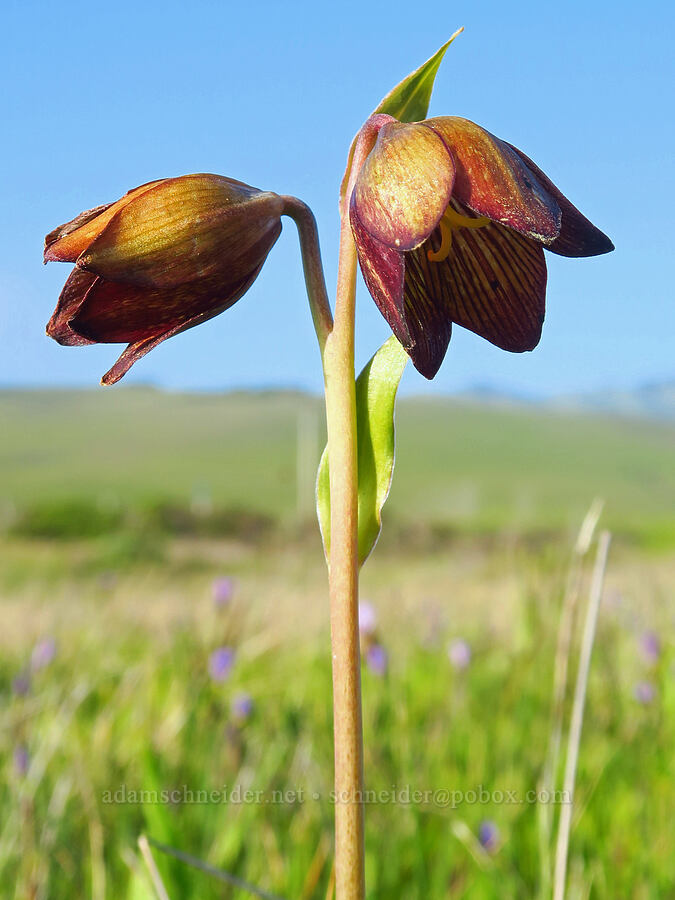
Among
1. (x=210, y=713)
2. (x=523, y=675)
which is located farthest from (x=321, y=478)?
(x=523, y=675)

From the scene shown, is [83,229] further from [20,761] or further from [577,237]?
[20,761]

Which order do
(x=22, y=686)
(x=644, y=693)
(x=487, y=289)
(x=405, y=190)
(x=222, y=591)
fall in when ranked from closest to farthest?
(x=405, y=190)
(x=487, y=289)
(x=22, y=686)
(x=644, y=693)
(x=222, y=591)

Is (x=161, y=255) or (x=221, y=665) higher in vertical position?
(x=161, y=255)

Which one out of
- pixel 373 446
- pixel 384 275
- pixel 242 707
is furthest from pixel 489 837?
pixel 384 275

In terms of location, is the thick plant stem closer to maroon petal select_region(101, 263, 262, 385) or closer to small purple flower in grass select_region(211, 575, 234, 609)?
maroon petal select_region(101, 263, 262, 385)

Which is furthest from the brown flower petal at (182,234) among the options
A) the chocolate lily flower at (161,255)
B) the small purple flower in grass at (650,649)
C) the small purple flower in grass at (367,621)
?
the small purple flower in grass at (650,649)
